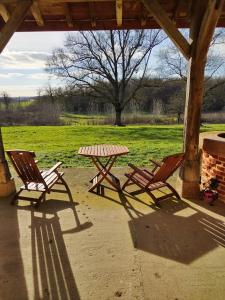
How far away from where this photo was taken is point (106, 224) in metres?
3.73

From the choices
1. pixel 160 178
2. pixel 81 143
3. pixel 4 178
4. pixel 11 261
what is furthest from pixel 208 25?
pixel 81 143

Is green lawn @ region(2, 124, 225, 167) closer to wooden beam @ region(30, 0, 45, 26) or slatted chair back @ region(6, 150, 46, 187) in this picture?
slatted chair back @ region(6, 150, 46, 187)

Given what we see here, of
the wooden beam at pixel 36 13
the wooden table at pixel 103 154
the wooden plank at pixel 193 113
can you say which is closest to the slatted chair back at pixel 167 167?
the wooden plank at pixel 193 113

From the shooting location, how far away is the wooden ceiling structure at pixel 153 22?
4039 mm

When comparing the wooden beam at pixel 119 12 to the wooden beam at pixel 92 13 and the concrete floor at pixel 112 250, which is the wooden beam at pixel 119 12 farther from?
the concrete floor at pixel 112 250

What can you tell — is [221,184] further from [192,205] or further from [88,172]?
[88,172]

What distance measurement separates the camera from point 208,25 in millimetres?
3705

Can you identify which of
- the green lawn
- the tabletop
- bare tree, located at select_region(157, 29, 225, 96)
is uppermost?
bare tree, located at select_region(157, 29, 225, 96)

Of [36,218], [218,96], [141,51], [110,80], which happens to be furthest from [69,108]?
[36,218]

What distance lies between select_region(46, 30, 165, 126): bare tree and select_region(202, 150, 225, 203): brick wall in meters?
18.0

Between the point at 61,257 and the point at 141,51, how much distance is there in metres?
24.7

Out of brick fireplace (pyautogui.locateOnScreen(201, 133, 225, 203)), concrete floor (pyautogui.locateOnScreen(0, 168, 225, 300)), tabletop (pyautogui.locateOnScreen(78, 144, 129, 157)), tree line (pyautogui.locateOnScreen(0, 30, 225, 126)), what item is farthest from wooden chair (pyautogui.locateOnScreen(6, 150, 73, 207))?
tree line (pyautogui.locateOnScreen(0, 30, 225, 126))

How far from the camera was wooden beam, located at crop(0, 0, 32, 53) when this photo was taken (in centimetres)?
407

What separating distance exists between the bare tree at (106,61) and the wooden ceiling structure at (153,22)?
17518 mm
